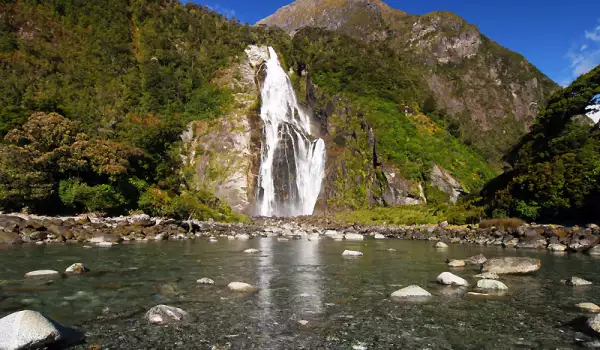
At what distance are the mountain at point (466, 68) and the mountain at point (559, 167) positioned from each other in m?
94.2

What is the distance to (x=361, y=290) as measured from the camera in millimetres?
9242

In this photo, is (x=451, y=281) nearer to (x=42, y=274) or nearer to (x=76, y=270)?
(x=76, y=270)

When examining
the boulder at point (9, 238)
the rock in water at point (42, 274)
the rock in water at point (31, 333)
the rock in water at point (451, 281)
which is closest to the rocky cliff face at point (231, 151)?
the boulder at point (9, 238)

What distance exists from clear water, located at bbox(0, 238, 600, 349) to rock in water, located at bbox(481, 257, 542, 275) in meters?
0.35

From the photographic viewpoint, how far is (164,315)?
6375mm

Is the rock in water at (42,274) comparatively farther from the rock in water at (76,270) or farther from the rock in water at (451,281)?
the rock in water at (451,281)

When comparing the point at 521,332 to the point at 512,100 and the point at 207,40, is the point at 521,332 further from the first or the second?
the point at 512,100

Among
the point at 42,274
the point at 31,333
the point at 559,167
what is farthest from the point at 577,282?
the point at 559,167

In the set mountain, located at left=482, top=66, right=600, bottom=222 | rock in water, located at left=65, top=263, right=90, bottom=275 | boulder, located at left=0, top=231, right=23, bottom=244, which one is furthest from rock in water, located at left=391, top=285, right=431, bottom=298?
mountain, located at left=482, top=66, right=600, bottom=222

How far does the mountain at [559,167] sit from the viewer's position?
2550 centimetres

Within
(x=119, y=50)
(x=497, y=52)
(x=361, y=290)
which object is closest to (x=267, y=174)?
(x=119, y=50)

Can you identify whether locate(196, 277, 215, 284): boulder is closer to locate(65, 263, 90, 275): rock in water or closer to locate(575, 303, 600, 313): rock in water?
locate(65, 263, 90, 275): rock in water

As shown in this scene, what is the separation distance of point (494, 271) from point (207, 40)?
73.3 meters

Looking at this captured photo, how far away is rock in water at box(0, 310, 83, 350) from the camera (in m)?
4.70
